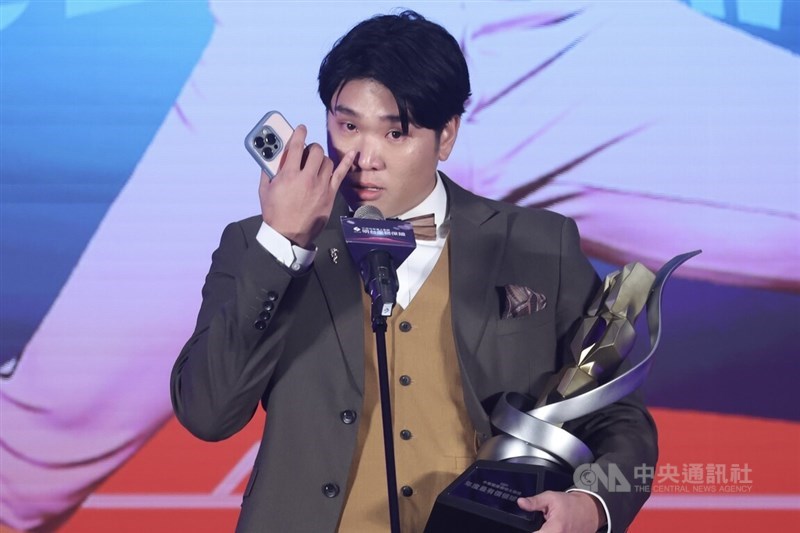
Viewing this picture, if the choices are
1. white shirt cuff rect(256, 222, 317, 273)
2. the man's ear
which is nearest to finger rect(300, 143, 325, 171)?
white shirt cuff rect(256, 222, 317, 273)

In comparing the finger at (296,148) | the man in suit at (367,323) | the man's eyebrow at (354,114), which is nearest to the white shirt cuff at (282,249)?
the man in suit at (367,323)

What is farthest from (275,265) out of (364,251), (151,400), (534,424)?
(151,400)

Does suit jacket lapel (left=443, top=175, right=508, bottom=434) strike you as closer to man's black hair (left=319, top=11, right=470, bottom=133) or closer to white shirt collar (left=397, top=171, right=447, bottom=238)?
white shirt collar (left=397, top=171, right=447, bottom=238)

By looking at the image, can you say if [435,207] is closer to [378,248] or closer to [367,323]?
[367,323]

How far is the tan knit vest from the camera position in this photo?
1867 millimetres

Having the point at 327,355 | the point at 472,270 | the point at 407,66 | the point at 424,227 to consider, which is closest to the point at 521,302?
the point at 472,270

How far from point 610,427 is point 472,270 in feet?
1.19

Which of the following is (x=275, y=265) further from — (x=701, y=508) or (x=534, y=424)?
(x=701, y=508)

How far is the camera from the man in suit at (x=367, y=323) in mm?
1729

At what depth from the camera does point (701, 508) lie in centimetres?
289

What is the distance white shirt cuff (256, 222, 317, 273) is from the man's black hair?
360 mm

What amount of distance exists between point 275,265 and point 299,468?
36 centimetres

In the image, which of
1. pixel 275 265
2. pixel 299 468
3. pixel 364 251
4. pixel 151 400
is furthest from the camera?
pixel 151 400

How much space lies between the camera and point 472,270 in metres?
2.01
